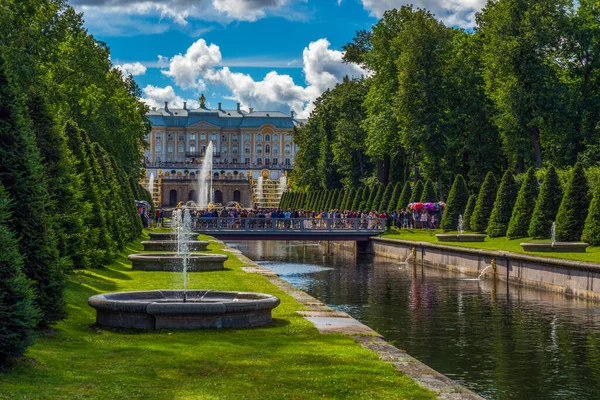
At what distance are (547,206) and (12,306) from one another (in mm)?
32039

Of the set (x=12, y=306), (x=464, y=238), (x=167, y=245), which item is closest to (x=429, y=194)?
(x=464, y=238)

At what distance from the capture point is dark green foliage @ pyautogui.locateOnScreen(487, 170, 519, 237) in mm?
42562

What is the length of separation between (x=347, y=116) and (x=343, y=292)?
45.3m

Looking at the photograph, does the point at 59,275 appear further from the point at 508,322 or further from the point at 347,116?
the point at 347,116

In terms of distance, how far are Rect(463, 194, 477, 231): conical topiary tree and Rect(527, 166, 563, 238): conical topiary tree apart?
9982 millimetres

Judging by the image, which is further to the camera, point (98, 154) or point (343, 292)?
point (98, 154)

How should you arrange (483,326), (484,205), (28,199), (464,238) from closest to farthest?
1. (28,199)
2. (483,326)
3. (464,238)
4. (484,205)

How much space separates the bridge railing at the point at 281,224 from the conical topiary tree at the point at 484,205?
7736 millimetres

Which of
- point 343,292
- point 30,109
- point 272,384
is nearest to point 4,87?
point 272,384

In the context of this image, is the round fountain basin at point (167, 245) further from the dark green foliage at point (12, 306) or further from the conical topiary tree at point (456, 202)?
the dark green foliage at point (12, 306)

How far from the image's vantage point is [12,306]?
8.65 metres

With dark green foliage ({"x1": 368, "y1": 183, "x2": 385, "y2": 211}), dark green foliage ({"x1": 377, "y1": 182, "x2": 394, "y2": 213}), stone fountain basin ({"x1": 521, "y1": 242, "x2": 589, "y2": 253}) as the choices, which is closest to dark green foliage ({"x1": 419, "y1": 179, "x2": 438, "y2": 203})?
dark green foliage ({"x1": 377, "y1": 182, "x2": 394, "y2": 213})

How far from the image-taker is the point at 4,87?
10375mm

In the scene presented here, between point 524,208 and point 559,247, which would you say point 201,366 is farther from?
point 524,208
